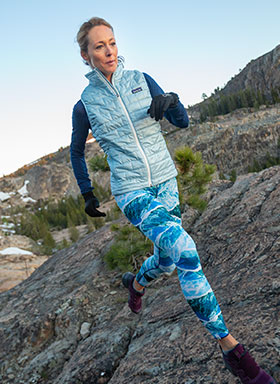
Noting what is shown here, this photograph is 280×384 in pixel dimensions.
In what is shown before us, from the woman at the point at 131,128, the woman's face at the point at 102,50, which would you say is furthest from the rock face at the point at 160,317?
the woman's face at the point at 102,50

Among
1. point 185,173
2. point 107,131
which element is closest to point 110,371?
point 107,131

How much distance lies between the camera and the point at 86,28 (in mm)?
2393

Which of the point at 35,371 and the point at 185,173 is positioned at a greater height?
the point at 185,173

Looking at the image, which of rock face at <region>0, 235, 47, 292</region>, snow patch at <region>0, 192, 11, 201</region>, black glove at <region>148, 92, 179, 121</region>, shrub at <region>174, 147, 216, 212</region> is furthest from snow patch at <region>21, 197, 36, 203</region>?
black glove at <region>148, 92, 179, 121</region>

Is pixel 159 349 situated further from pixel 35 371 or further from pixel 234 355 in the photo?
pixel 35 371

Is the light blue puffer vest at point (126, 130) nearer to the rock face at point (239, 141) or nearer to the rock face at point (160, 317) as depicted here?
the rock face at point (160, 317)

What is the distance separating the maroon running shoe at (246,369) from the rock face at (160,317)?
0.15 meters

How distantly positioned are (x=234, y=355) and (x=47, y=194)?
282 feet

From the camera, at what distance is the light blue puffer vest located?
226cm

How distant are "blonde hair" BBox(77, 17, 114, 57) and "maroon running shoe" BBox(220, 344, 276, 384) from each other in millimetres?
2564

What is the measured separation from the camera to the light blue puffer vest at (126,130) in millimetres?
2258

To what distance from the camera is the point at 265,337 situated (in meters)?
1.92

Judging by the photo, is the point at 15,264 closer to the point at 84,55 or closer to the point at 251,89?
the point at 84,55

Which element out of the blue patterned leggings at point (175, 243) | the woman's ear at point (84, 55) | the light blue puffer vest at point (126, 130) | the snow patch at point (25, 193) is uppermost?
the woman's ear at point (84, 55)
